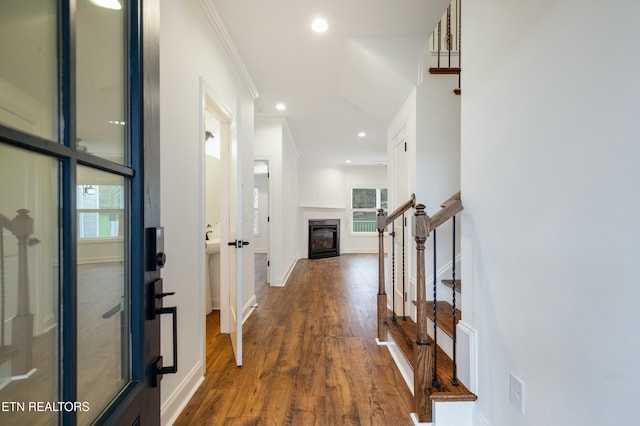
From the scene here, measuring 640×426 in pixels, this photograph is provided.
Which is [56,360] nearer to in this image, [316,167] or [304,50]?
[304,50]

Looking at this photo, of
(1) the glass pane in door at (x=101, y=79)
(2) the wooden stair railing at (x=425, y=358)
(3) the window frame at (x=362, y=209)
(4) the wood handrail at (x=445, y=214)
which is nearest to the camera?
(1) the glass pane in door at (x=101, y=79)

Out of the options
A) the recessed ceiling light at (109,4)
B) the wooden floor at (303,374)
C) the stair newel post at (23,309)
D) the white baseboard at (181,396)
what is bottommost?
the wooden floor at (303,374)

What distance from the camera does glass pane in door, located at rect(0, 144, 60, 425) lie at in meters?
0.43

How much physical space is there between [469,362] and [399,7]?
7.76 ft

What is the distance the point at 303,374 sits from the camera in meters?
1.92

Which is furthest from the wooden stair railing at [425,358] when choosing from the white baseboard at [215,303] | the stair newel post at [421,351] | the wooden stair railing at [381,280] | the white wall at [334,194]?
the white wall at [334,194]

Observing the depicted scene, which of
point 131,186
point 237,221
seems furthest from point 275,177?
point 131,186

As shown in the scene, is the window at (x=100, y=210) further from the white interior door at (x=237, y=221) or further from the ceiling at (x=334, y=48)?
the ceiling at (x=334, y=48)

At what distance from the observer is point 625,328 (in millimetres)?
736

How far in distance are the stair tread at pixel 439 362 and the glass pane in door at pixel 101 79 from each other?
5.62ft

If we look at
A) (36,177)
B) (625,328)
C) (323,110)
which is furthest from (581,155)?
(323,110)

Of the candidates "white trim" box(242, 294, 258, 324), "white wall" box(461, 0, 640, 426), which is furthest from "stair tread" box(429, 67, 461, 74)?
"white trim" box(242, 294, 258, 324)

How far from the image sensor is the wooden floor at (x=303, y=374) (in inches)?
60.6

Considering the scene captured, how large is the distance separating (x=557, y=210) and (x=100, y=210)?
136 centimetres
